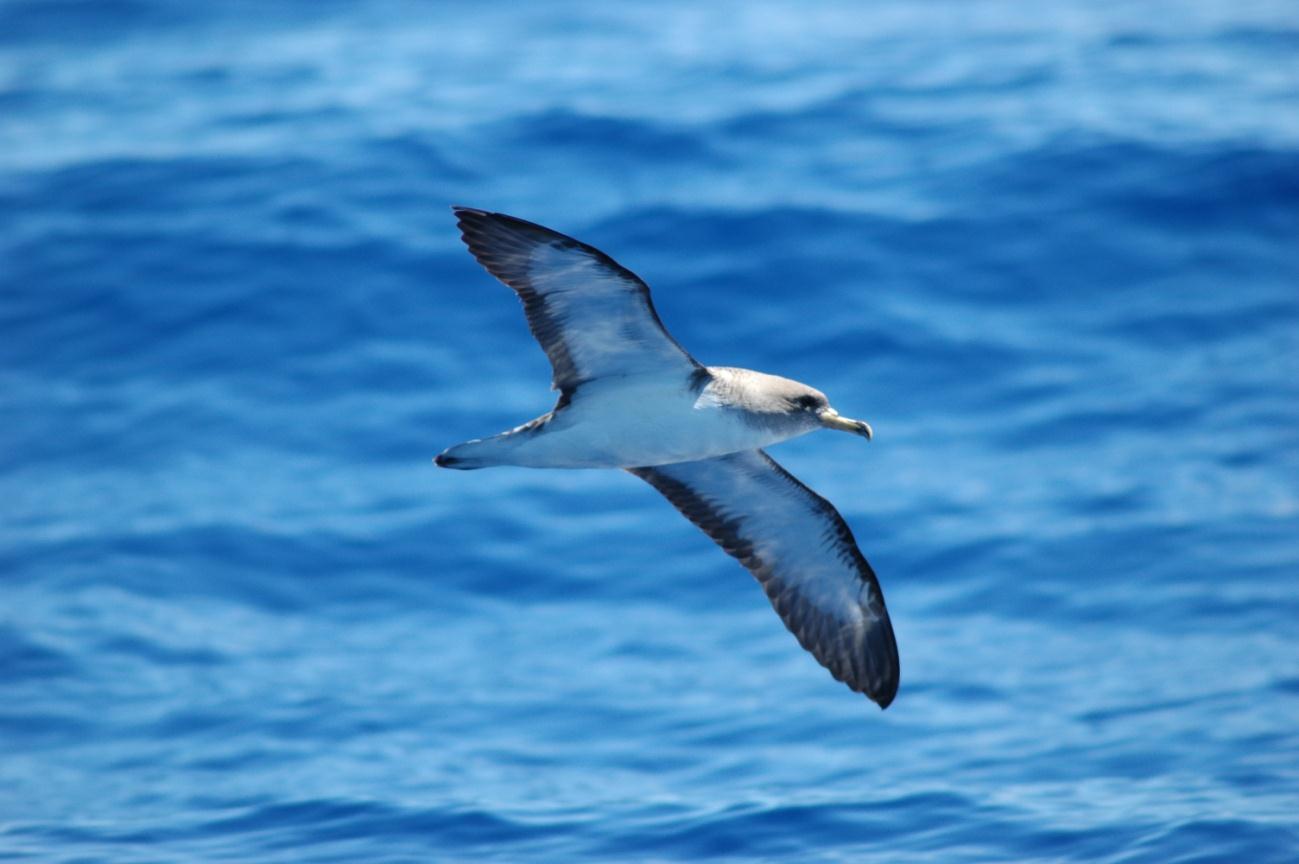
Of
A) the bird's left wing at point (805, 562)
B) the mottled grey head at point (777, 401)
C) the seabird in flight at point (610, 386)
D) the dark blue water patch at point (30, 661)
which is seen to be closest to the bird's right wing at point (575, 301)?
the seabird in flight at point (610, 386)

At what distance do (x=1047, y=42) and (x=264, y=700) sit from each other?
13.2 m

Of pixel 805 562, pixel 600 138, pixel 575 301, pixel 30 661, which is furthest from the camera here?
pixel 600 138

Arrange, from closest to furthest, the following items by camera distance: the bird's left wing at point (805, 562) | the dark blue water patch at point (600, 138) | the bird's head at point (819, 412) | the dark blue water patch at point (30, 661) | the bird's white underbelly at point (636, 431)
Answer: the bird's white underbelly at point (636, 431) → the bird's head at point (819, 412) → the bird's left wing at point (805, 562) → the dark blue water patch at point (30, 661) → the dark blue water patch at point (600, 138)

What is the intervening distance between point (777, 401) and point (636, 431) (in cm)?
78

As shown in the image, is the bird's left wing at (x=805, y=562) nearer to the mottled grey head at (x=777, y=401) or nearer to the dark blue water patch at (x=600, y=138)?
the mottled grey head at (x=777, y=401)

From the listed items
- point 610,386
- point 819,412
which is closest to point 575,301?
point 610,386

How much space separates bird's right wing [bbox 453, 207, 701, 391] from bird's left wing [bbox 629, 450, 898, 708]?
139 centimetres

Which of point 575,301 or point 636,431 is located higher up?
point 575,301

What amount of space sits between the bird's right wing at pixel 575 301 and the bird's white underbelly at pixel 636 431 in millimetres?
127

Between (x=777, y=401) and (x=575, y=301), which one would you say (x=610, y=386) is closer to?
(x=575, y=301)

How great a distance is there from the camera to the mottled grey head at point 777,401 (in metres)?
8.73

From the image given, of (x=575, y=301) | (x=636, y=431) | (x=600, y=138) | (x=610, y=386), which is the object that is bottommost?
(x=636, y=431)

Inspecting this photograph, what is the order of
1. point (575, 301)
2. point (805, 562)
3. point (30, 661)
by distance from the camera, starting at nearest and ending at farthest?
point (575, 301)
point (805, 562)
point (30, 661)

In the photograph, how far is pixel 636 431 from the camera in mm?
8773
